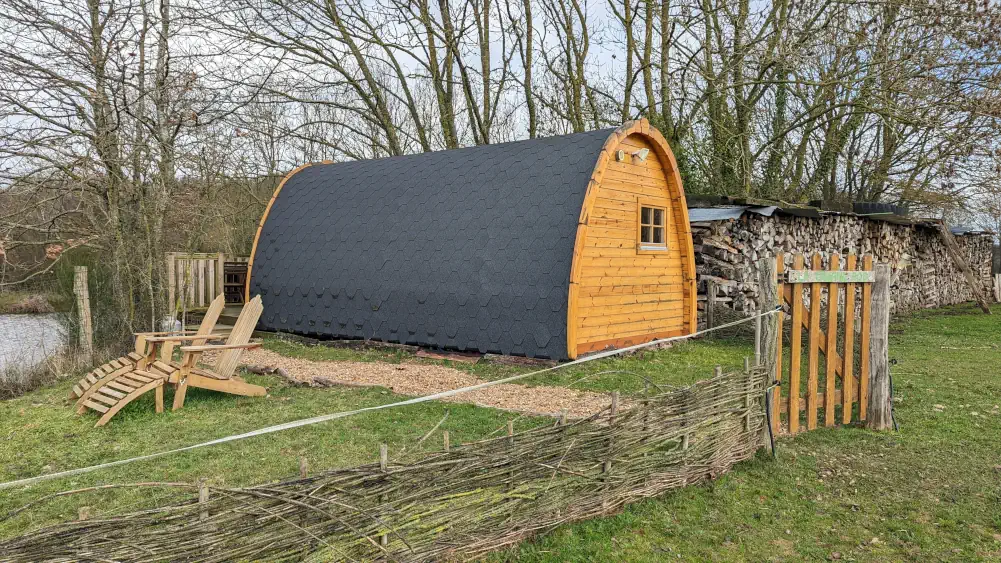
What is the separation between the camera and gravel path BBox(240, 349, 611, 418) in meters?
7.27

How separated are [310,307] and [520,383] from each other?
524cm

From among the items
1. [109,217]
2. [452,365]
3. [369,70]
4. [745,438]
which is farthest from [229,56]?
[745,438]

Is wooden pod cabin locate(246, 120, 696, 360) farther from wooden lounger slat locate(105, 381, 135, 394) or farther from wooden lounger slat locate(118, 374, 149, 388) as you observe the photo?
wooden lounger slat locate(105, 381, 135, 394)

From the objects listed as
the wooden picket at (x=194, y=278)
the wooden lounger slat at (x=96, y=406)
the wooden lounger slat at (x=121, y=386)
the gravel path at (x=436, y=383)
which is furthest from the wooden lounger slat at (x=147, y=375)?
the wooden picket at (x=194, y=278)

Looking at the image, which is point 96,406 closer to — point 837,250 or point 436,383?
point 436,383

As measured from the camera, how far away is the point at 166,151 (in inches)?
455

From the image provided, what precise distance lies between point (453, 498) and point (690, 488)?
6.59 ft

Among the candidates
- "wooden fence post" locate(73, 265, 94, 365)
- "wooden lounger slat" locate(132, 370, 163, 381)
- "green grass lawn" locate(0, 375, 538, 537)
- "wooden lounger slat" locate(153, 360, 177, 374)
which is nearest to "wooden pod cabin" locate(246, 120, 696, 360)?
"green grass lawn" locate(0, 375, 538, 537)


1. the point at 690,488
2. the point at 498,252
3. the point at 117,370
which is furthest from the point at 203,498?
the point at 498,252

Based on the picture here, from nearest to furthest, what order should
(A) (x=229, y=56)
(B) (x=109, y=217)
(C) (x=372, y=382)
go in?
(C) (x=372, y=382), (B) (x=109, y=217), (A) (x=229, y=56)

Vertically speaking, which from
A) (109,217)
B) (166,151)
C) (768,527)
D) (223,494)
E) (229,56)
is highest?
(229,56)

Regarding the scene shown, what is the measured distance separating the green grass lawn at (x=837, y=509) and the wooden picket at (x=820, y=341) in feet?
0.84

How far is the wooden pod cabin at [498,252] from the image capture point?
9844mm

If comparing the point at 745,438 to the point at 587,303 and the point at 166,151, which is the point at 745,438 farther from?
the point at 166,151
